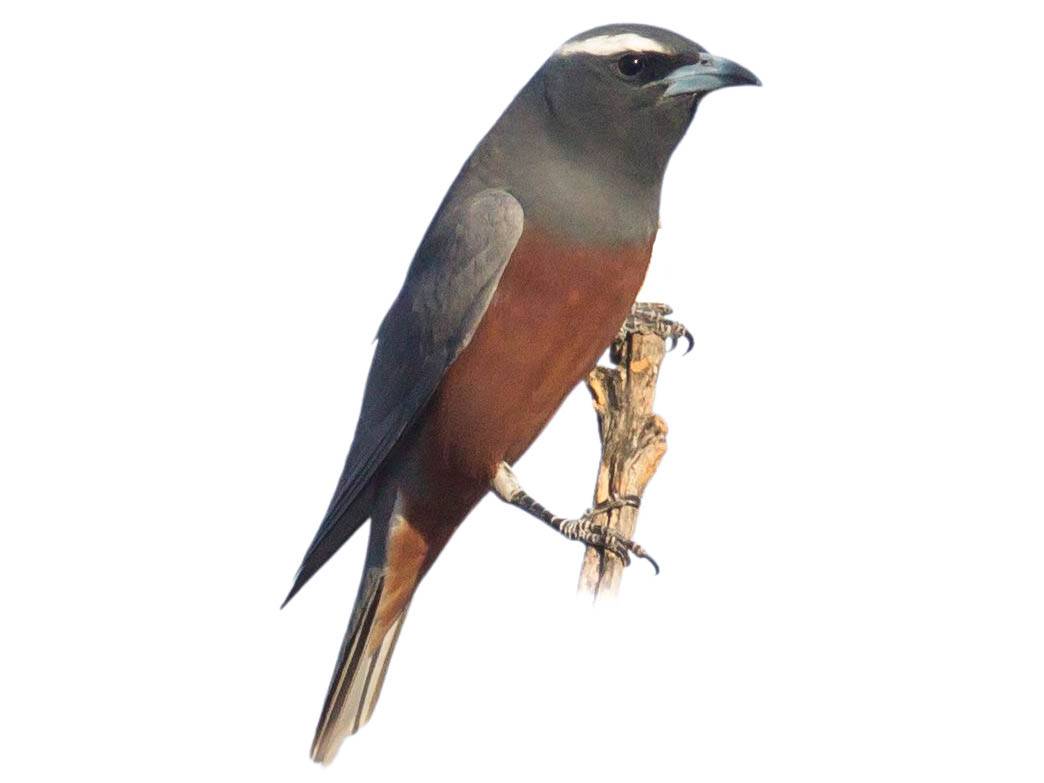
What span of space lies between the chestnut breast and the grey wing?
7cm

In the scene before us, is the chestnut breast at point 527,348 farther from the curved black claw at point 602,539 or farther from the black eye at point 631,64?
the black eye at point 631,64

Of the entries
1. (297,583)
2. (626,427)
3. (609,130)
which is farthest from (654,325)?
(297,583)

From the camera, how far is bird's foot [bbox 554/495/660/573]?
6.59 meters

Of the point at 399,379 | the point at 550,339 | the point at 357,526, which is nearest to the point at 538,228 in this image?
the point at 550,339

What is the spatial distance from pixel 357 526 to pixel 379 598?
12.5 inches

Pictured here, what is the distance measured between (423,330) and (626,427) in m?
0.92

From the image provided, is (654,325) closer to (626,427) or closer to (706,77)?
(626,427)

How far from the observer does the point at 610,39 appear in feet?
21.4

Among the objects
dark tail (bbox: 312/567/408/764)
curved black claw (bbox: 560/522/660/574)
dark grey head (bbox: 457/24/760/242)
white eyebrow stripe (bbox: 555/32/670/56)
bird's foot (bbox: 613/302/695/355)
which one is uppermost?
white eyebrow stripe (bbox: 555/32/670/56)

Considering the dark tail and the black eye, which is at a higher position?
the black eye

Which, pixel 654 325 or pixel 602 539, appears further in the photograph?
pixel 654 325

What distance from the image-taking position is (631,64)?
6508 millimetres

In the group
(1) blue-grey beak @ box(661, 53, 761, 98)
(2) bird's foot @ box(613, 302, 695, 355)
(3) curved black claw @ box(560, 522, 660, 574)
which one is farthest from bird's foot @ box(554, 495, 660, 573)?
(1) blue-grey beak @ box(661, 53, 761, 98)

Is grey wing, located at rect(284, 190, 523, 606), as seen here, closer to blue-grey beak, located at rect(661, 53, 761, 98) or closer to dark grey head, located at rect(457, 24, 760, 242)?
dark grey head, located at rect(457, 24, 760, 242)
